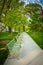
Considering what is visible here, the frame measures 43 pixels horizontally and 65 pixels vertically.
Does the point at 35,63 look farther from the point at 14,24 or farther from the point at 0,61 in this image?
the point at 14,24

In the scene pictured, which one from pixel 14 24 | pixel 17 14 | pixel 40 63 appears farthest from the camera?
pixel 14 24

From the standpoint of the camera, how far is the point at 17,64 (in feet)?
30.4

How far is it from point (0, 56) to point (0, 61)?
0.44 metres

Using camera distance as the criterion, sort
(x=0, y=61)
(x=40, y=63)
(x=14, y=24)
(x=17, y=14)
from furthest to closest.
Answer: (x=14, y=24)
(x=17, y=14)
(x=40, y=63)
(x=0, y=61)

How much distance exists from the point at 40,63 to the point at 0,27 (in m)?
29.0

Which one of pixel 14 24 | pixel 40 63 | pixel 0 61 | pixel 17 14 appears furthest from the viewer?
pixel 14 24

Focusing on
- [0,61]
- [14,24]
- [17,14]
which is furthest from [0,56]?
[14,24]

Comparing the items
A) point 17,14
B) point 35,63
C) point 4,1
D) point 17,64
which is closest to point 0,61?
point 17,64

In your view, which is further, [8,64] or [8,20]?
[8,20]

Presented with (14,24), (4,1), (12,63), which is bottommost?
(14,24)

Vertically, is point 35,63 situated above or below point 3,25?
above

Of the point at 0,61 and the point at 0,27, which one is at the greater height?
the point at 0,61

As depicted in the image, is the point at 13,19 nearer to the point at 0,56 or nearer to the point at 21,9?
the point at 21,9

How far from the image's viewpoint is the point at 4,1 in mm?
8898
